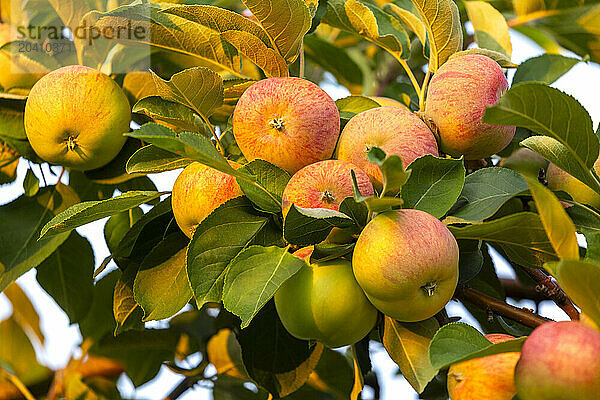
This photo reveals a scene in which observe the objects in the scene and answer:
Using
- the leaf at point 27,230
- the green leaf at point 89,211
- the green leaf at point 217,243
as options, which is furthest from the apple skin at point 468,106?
the leaf at point 27,230

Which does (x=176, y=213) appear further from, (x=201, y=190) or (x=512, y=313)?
(x=512, y=313)

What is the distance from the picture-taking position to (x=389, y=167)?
650mm

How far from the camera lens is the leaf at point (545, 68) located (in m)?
1.15

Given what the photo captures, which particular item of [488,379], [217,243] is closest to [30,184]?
[217,243]

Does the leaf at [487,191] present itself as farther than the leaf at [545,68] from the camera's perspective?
No

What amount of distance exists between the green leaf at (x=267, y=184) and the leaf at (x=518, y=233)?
200mm

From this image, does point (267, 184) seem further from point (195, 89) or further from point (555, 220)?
point (555, 220)

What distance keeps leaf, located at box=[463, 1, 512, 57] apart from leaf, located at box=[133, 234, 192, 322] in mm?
639

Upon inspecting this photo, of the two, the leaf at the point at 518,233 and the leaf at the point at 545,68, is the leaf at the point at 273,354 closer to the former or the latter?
the leaf at the point at 518,233

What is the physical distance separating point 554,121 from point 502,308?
0.82 feet

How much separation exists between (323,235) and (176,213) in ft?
0.69

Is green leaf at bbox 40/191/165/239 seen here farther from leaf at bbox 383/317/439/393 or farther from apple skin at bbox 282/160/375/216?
leaf at bbox 383/317/439/393

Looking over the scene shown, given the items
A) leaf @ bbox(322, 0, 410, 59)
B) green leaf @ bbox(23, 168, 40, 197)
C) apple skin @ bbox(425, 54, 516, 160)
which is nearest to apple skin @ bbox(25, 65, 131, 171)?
green leaf @ bbox(23, 168, 40, 197)

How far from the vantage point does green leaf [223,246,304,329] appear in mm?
673
